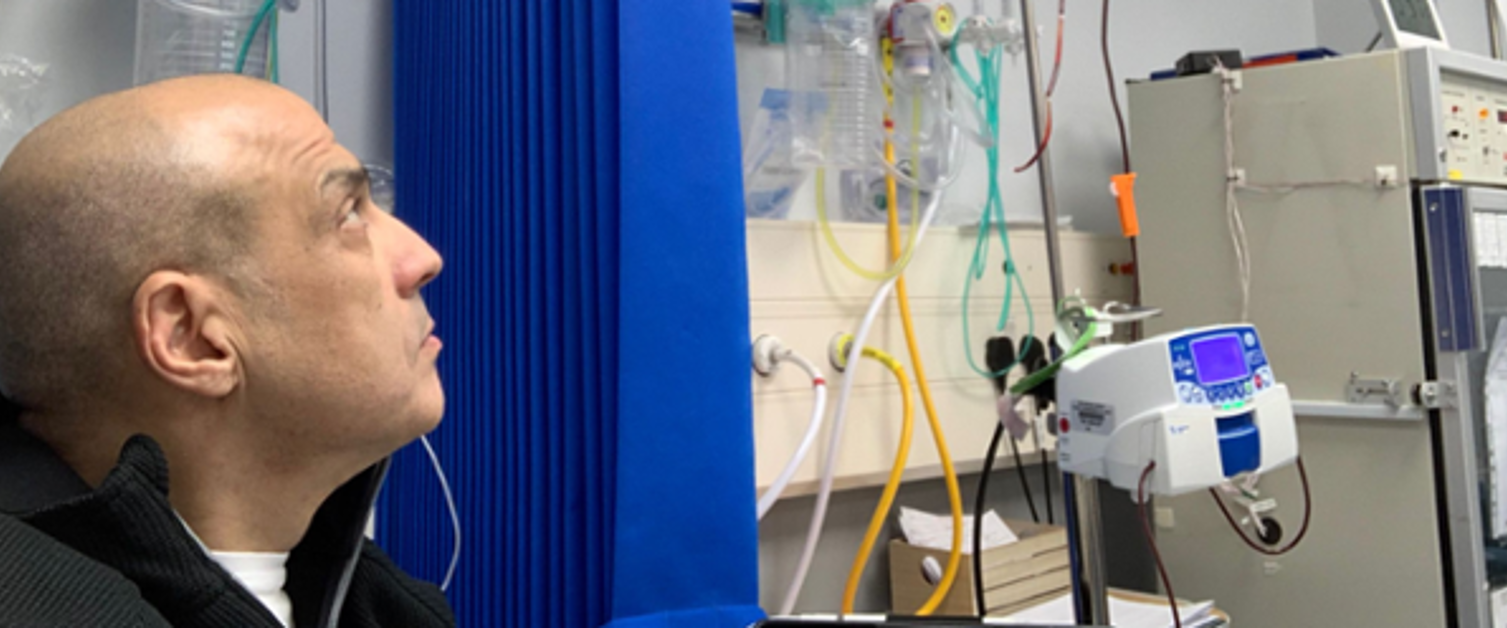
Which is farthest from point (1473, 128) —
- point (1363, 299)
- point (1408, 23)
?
point (1363, 299)

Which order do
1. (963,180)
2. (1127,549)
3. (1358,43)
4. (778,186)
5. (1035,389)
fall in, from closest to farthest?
(1035,389)
(778,186)
(963,180)
(1127,549)
(1358,43)

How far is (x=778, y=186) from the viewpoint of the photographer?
→ 1.93 meters

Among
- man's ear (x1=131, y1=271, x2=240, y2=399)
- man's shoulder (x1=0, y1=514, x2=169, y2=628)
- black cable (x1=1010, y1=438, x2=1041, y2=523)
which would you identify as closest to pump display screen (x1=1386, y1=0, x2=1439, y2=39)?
black cable (x1=1010, y1=438, x2=1041, y2=523)

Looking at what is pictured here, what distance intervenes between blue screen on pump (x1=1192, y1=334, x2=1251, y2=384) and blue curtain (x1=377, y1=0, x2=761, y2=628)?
53 cm

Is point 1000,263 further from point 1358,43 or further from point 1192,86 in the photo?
point 1358,43

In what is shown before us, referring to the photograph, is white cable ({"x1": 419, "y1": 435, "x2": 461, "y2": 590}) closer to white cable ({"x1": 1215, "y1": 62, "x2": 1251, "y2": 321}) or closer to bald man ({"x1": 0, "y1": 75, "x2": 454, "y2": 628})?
bald man ({"x1": 0, "y1": 75, "x2": 454, "y2": 628})

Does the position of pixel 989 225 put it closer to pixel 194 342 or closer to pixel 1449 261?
pixel 1449 261

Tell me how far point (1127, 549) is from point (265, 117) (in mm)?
2228

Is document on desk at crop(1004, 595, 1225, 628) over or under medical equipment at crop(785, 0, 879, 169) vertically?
under

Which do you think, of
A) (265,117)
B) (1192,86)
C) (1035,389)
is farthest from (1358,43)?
(265,117)

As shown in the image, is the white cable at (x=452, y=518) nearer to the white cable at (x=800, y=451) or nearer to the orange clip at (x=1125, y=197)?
the white cable at (x=800, y=451)

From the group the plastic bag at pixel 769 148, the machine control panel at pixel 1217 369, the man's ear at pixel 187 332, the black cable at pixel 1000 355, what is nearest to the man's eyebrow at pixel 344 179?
the man's ear at pixel 187 332

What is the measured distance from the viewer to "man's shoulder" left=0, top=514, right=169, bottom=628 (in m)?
0.62

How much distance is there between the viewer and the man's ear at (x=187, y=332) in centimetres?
78
